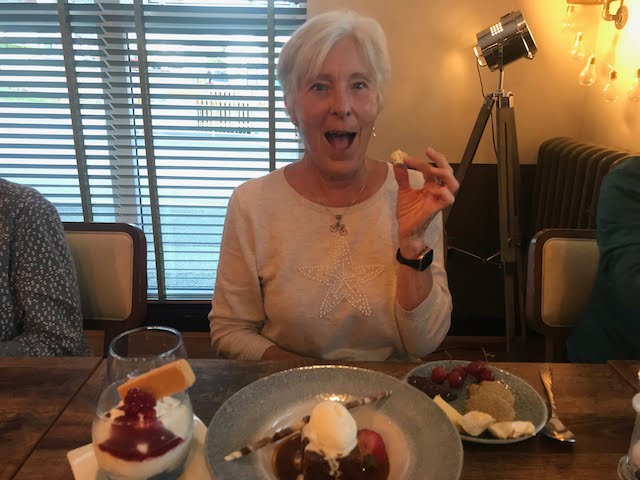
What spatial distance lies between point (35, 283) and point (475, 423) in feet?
3.61

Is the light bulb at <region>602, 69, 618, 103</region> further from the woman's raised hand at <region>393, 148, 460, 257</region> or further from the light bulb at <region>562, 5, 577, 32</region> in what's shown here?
the woman's raised hand at <region>393, 148, 460, 257</region>

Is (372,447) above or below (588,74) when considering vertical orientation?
below

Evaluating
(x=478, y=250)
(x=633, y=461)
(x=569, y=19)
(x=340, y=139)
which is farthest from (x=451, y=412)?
(x=569, y=19)

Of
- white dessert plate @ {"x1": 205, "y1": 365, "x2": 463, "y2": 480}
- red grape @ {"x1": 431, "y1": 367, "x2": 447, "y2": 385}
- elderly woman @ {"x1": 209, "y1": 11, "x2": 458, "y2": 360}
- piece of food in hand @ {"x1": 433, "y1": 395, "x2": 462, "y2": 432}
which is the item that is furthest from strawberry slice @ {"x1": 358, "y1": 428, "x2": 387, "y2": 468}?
elderly woman @ {"x1": 209, "y1": 11, "x2": 458, "y2": 360}

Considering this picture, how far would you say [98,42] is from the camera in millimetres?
2541

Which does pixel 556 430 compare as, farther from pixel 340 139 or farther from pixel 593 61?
pixel 593 61

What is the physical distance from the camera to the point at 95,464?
2.39 feet

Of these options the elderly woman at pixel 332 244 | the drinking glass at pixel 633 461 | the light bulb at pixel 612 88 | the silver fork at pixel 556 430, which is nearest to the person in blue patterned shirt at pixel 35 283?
the elderly woman at pixel 332 244

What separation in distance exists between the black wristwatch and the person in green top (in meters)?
0.57

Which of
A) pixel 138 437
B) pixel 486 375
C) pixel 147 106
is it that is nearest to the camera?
pixel 138 437

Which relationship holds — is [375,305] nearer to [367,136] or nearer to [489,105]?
[367,136]

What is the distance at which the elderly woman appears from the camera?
1254 millimetres

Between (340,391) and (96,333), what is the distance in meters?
2.38

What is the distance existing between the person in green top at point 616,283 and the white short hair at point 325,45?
30.5 inches
